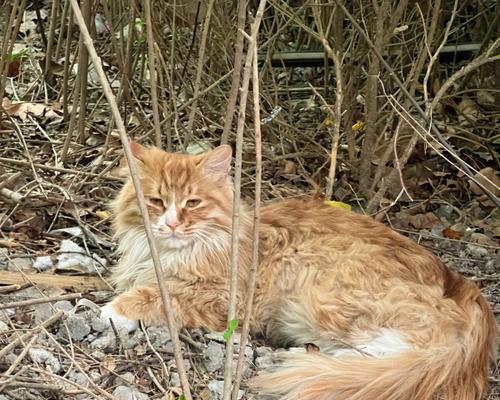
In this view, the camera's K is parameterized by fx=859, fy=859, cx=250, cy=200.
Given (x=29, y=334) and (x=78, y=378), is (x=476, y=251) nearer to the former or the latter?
(x=78, y=378)

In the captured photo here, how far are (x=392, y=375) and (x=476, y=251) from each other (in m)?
1.97

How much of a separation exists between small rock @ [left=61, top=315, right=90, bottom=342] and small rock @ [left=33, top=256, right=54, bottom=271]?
69cm

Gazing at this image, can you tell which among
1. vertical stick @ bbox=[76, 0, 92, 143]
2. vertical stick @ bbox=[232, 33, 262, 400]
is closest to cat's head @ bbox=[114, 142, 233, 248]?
vertical stick @ bbox=[232, 33, 262, 400]

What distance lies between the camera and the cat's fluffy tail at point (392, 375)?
292cm

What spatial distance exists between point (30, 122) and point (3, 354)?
3.45 metres

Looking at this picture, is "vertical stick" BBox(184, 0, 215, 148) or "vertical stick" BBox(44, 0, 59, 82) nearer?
"vertical stick" BBox(184, 0, 215, 148)

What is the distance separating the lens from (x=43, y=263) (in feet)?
13.3

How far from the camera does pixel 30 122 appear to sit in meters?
6.03

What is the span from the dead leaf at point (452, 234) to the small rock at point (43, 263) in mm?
2259

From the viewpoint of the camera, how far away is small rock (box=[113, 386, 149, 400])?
9.89 feet

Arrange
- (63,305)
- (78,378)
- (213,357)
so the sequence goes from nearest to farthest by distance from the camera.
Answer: (78,378), (213,357), (63,305)

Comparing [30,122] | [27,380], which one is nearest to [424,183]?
[30,122]

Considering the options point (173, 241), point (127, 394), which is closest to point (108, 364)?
point (127, 394)

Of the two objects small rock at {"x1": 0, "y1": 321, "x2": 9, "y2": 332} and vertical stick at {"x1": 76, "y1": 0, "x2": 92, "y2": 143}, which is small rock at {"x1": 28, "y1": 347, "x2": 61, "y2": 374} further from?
vertical stick at {"x1": 76, "y1": 0, "x2": 92, "y2": 143}
